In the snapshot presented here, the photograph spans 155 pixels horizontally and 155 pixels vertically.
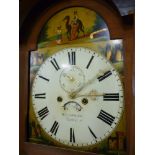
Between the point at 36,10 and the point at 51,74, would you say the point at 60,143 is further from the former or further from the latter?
the point at 36,10

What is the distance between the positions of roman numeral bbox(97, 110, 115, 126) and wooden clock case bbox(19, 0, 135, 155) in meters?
0.08

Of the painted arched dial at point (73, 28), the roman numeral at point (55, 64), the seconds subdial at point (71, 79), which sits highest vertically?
the painted arched dial at point (73, 28)

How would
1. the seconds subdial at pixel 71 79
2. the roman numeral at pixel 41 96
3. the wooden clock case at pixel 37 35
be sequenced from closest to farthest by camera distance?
1. the wooden clock case at pixel 37 35
2. the seconds subdial at pixel 71 79
3. the roman numeral at pixel 41 96

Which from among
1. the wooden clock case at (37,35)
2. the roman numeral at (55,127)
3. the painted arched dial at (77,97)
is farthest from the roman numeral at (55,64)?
the roman numeral at (55,127)

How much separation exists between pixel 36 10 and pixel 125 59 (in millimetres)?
586

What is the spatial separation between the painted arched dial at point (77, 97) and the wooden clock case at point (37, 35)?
2.1 inches

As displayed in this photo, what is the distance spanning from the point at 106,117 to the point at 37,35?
23.6 inches

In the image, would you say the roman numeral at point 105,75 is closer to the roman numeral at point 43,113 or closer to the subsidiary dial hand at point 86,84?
the subsidiary dial hand at point 86,84

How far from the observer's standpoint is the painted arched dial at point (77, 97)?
37.6 inches

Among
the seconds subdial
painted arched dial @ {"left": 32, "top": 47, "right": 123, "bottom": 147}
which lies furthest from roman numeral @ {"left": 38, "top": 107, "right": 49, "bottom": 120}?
the seconds subdial

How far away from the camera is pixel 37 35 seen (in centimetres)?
117

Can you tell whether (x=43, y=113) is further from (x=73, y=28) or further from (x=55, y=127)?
(x=73, y=28)

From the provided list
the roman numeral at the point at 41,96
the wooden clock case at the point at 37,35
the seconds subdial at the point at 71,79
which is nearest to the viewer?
the wooden clock case at the point at 37,35

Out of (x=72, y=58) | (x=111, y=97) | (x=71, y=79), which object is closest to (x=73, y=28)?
(x=72, y=58)
